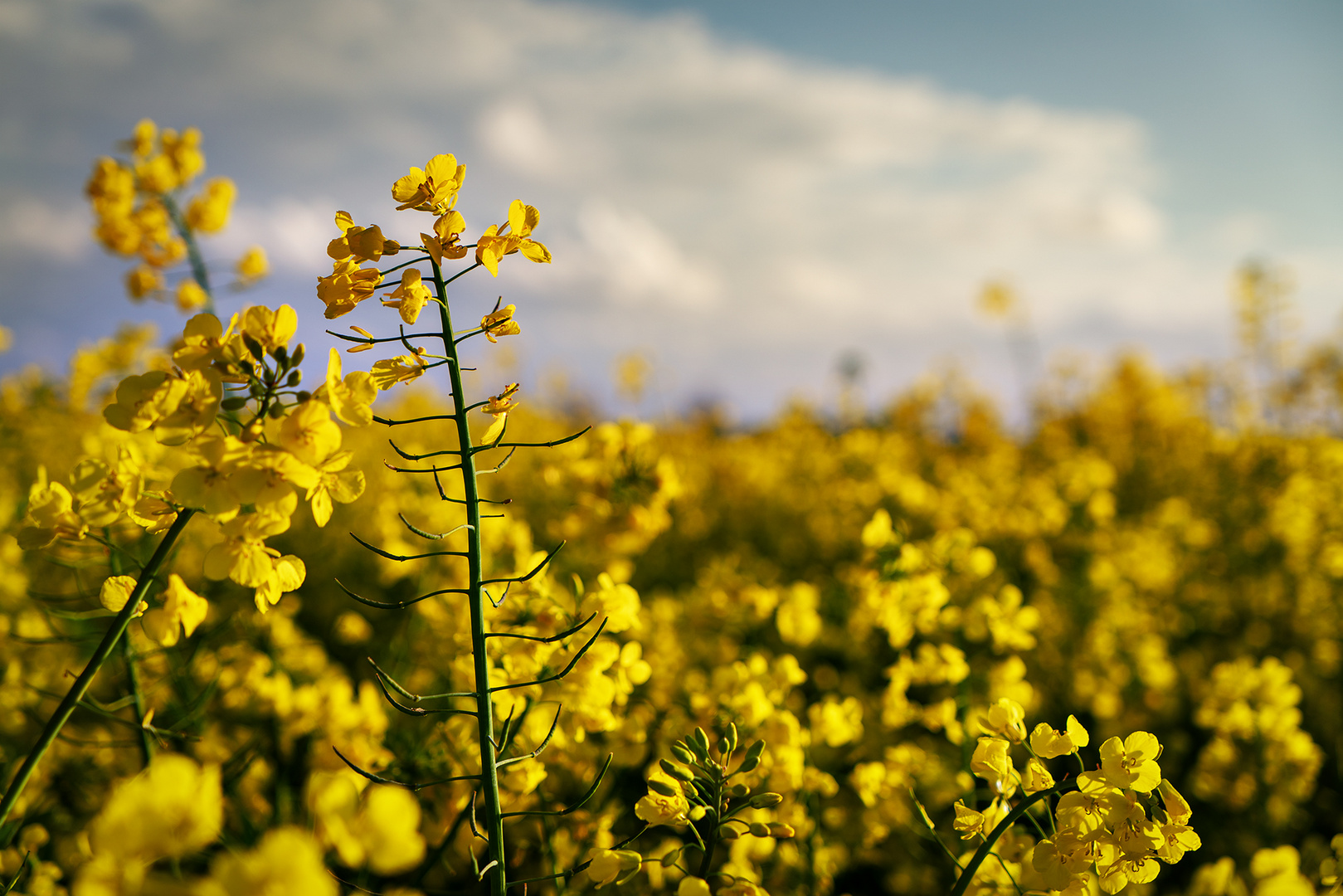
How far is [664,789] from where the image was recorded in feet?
3.55

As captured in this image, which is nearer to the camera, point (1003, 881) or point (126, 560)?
point (1003, 881)

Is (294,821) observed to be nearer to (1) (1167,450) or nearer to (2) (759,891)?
(2) (759,891)

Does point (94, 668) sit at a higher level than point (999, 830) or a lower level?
higher

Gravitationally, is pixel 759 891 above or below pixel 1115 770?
below

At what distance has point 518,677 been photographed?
4.22 ft

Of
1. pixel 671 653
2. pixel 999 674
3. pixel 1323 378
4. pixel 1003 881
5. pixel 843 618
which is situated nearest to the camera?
pixel 1003 881

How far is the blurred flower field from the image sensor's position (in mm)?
850

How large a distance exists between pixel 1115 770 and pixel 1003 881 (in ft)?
1.73

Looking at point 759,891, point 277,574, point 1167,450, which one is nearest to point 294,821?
point 277,574

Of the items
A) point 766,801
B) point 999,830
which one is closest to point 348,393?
point 766,801

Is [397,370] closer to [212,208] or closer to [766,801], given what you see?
[766,801]

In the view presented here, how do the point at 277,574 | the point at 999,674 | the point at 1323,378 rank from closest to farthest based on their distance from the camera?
the point at 277,574 < the point at 999,674 < the point at 1323,378

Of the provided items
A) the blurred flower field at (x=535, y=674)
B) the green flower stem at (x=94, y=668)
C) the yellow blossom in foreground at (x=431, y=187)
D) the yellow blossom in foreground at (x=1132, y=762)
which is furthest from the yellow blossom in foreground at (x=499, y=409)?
the yellow blossom in foreground at (x=1132, y=762)

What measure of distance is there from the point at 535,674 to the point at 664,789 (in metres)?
0.34
